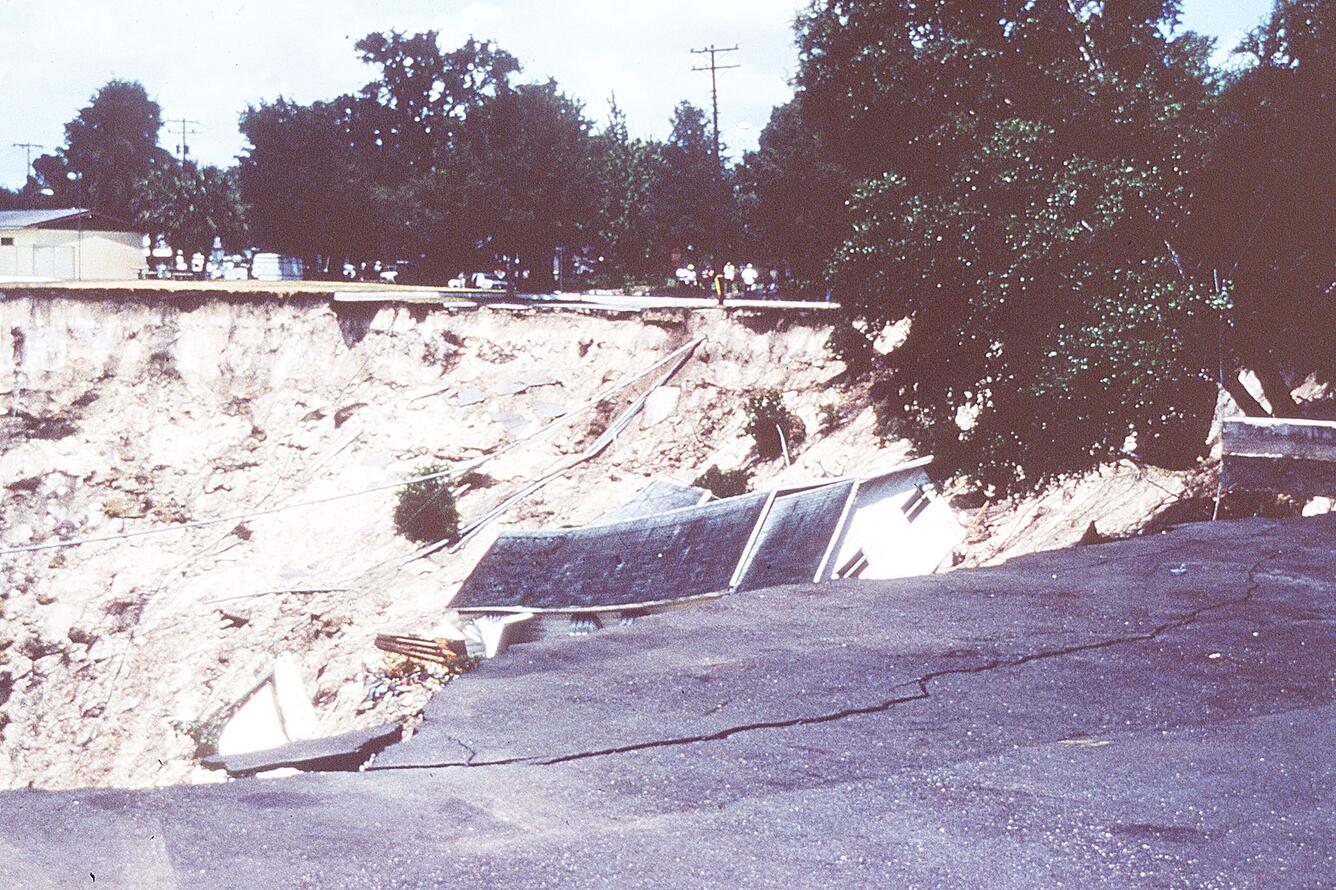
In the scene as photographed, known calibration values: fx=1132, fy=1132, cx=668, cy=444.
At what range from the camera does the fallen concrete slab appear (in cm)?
579

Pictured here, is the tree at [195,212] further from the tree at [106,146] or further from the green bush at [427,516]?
the tree at [106,146]

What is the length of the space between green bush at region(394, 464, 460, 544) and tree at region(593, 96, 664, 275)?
32050mm

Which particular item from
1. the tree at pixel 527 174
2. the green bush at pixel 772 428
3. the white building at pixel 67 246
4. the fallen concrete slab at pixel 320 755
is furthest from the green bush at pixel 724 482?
the white building at pixel 67 246

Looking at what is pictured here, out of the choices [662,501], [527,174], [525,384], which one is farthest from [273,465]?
[662,501]

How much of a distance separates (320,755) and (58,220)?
63661 mm

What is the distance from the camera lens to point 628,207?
62656mm

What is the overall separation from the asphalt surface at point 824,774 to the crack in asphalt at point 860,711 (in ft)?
0.06

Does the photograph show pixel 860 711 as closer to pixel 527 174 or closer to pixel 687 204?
pixel 527 174

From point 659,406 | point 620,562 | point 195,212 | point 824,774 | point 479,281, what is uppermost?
point 195,212

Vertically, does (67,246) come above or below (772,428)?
above

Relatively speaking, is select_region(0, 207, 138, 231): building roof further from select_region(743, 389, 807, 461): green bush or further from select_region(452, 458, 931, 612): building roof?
select_region(452, 458, 931, 612): building roof

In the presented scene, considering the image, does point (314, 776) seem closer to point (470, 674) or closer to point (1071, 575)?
point (470, 674)

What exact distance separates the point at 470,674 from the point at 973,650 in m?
3.05

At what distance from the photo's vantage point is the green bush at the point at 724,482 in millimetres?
24016
